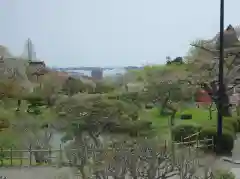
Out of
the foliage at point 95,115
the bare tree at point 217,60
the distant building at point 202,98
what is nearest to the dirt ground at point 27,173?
the foliage at point 95,115

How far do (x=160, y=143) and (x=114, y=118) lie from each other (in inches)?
166

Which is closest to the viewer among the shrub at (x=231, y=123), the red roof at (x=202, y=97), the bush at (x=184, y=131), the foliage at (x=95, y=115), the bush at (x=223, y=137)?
the foliage at (x=95, y=115)

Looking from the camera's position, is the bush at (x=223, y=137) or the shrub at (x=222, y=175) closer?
the shrub at (x=222, y=175)

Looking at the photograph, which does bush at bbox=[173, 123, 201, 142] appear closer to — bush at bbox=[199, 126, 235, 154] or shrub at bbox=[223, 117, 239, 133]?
bush at bbox=[199, 126, 235, 154]

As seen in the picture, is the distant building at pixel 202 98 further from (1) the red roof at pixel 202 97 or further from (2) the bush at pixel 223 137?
(2) the bush at pixel 223 137

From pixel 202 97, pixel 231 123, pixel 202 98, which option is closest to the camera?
pixel 231 123

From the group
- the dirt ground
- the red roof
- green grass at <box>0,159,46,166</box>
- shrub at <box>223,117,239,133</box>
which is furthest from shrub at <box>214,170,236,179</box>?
the red roof

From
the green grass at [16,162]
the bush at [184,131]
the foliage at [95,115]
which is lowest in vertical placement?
the green grass at [16,162]

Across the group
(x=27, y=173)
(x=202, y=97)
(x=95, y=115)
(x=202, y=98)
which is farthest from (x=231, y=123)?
(x=27, y=173)

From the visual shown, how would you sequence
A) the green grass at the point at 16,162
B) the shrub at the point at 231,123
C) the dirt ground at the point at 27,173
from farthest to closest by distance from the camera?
the shrub at the point at 231,123, the green grass at the point at 16,162, the dirt ground at the point at 27,173

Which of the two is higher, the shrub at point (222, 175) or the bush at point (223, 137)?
the shrub at point (222, 175)

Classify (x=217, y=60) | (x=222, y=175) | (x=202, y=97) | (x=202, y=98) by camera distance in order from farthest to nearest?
(x=202, y=98), (x=202, y=97), (x=217, y=60), (x=222, y=175)

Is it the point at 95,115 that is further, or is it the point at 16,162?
the point at 95,115

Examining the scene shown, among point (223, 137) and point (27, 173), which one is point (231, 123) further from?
point (27, 173)
